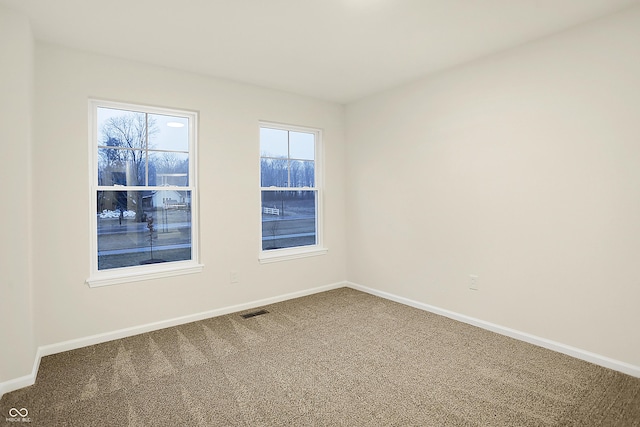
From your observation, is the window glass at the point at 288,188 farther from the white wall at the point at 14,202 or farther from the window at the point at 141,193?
the white wall at the point at 14,202

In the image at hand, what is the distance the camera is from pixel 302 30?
2736 millimetres

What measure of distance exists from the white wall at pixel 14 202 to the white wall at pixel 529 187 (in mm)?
3421

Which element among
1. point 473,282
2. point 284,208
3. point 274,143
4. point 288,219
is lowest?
Result: point 473,282

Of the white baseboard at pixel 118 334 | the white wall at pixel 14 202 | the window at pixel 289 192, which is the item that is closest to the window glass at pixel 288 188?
the window at pixel 289 192

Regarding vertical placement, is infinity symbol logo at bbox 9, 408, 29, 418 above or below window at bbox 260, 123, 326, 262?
below

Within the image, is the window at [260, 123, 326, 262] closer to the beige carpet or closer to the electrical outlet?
the beige carpet

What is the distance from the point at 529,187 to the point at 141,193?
11.7 feet

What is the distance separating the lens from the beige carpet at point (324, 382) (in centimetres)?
203

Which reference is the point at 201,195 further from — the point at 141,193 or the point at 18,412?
the point at 18,412

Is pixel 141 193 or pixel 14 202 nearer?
pixel 14 202

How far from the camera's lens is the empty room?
233 centimetres

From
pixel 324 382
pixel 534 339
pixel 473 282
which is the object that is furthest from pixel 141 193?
pixel 534 339

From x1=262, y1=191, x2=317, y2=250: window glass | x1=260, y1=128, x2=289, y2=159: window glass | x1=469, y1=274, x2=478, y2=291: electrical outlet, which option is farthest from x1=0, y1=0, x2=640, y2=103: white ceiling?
x1=469, y1=274, x2=478, y2=291: electrical outlet

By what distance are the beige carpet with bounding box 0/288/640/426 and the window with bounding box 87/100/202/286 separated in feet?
2.26
